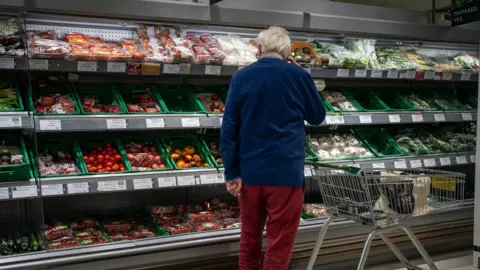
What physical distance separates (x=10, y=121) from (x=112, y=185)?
0.74 metres

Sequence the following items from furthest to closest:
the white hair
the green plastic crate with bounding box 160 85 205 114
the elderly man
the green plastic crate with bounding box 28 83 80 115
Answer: the green plastic crate with bounding box 160 85 205 114 < the green plastic crate with bounding box 28 83 80 115 < the white hair < the elderly man

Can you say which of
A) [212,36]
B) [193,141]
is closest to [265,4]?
[212,36]

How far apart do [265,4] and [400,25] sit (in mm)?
1412

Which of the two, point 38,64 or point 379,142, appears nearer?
point 38,64

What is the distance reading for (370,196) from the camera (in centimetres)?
308

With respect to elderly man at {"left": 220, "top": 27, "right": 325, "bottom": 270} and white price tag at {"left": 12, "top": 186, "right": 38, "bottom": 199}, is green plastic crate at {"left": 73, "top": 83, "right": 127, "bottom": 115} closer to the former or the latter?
white price tag at {"left": 12, "top": 186, "right": 38, "bottom": 199}

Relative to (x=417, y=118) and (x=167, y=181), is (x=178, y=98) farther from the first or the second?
(x=417, y=118)

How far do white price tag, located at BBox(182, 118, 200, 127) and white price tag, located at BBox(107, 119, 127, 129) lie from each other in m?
0.42

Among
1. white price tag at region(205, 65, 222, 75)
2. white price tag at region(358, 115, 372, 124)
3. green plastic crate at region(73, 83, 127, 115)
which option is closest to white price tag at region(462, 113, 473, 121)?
white price tag at region(358, 115, 372, 124)

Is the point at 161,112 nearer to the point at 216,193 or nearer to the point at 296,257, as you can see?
the point at 216,193

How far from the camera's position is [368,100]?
5.03 metres

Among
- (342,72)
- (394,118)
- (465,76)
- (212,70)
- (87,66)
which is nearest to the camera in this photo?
(87,66)

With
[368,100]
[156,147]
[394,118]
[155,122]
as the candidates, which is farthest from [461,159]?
[155,122]

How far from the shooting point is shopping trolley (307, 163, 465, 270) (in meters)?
3.03
